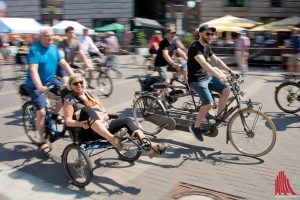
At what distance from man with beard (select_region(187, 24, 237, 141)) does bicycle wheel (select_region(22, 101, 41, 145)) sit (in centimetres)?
251

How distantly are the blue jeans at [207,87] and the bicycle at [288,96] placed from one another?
2.58m

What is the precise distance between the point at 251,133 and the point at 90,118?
234cm

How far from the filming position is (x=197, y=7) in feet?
93.1

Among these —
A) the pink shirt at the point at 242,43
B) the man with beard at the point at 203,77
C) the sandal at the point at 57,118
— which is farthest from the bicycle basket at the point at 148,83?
the pink shirt at the point at 242,43

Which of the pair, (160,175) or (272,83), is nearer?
(160,175)

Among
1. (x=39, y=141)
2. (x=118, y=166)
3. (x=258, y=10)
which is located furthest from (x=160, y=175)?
(x=258, y=10)

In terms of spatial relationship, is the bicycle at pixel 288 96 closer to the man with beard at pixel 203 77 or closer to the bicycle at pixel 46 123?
the man with beard at pixel 203 77

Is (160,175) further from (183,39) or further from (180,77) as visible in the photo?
(183,39)

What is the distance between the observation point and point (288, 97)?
25.3 ft

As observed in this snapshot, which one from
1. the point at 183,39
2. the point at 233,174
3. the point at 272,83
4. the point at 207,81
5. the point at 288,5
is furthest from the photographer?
the point at 288,5

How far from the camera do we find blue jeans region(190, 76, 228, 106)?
217 inches

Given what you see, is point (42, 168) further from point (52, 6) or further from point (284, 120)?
point (52, 6)

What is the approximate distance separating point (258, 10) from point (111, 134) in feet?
80.7

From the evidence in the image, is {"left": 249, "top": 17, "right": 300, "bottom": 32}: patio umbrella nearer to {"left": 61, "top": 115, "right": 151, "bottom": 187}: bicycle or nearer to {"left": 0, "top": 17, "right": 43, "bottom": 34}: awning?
{"left": 0, "top": 17, "right": 43, "bottom": 34}: awning
